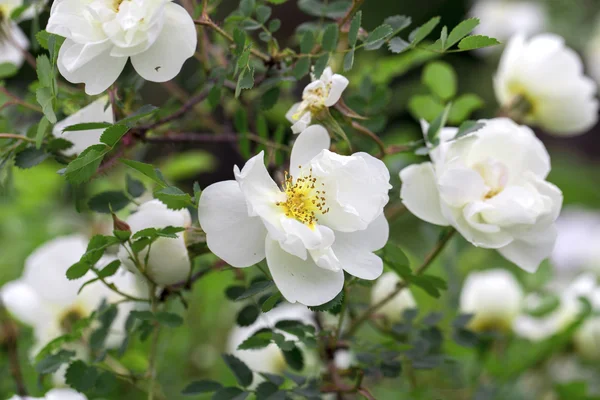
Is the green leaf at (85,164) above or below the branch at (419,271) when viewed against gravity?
above

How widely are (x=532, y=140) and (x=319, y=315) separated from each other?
22 centimetres

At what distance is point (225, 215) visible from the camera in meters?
0.32

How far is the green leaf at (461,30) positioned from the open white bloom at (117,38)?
0.44 ft

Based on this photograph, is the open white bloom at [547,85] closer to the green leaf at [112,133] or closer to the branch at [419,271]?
the branch at [419,271]

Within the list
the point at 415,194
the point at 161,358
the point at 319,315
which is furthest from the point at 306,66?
the point at 161,358

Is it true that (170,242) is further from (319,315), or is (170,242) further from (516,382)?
(516,382)

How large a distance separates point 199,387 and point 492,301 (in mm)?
312

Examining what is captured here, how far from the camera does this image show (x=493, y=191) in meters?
0.40

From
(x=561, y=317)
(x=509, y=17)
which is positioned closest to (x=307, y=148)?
(x=561, y=317)

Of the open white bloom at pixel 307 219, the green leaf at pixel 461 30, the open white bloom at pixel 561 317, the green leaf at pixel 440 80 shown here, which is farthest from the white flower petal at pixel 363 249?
the open white bloom at pixel 561 317

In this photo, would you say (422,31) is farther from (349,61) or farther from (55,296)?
(55,296)

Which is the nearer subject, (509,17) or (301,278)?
(301,278)

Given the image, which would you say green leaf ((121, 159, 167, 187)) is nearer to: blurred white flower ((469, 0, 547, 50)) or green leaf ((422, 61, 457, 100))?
green leaf ((422, 61, 457, 100))

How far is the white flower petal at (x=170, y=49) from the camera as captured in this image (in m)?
0.33
